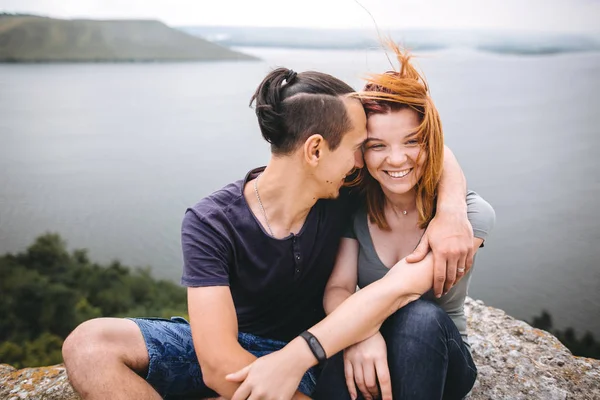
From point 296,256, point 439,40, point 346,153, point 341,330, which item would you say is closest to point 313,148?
point 346,153

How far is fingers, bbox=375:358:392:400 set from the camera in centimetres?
150

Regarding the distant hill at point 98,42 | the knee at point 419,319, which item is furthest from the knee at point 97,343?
the distant hill at point 98,42

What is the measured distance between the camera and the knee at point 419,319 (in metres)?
1.49

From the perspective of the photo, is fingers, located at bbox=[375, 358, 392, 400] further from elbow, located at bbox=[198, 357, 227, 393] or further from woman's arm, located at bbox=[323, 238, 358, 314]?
elbow, located at bbox=[198, 357, 227, 393]

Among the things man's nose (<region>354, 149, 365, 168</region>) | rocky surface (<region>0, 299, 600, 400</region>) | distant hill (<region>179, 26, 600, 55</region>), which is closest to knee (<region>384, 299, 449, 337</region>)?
man's nose (<region>354, 149, 365, 168</region>)

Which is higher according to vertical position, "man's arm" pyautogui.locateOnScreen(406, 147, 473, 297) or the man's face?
the man's face

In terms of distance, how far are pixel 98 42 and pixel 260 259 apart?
19.2 ft

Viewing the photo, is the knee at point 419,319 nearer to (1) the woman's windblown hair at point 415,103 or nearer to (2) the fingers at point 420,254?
(2) the fingers at point 420,254

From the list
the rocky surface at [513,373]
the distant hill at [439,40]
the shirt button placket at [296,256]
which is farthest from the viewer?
the distant hill at [439,40]

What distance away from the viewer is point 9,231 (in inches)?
239

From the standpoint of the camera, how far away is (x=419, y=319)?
1.51 m

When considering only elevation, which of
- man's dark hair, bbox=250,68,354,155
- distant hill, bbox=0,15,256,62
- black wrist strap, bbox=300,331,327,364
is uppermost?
distant hill, bbox=0,15,256,62

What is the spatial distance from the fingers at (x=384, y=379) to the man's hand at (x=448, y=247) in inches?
12.7

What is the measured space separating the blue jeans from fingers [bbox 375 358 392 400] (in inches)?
1.3
